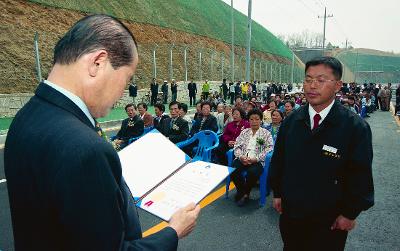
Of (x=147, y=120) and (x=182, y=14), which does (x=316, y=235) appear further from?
(x=182, y=14)

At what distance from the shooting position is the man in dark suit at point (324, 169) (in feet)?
7.25

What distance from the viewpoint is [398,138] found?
407 inches

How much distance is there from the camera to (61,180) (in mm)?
847

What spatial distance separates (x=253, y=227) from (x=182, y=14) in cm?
3746

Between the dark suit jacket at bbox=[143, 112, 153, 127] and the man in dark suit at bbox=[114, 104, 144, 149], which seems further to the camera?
the dark suit jacket at bbox=[143, 112, 153, 127]

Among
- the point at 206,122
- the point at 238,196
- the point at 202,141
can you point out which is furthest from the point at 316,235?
the point at 206,122

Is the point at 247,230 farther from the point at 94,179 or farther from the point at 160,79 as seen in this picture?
the point at 160,79

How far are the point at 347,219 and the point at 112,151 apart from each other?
6.42ft

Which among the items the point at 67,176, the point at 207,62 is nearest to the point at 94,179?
the point at 67,176

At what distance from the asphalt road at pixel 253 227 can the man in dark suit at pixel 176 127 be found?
2057 millimetres

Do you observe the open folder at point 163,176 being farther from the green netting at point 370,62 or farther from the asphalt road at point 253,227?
the green netting at point 370,62

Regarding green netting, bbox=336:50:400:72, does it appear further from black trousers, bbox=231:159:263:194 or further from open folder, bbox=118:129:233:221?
open folder, bbox=118:129:233:221

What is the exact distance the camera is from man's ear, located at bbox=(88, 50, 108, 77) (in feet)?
3.32

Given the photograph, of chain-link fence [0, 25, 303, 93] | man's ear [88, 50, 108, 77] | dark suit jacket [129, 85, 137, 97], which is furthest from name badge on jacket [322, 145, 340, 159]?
dark suit jacket [129, 85, 137, 97]
